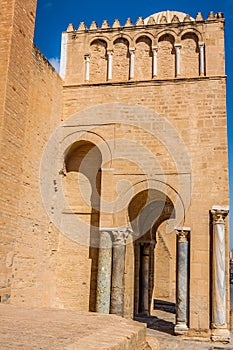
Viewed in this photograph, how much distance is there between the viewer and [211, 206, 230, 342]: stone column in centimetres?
937

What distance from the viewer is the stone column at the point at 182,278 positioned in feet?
32.0

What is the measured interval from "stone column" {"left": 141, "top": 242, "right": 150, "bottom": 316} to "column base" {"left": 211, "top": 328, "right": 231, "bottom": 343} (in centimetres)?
459

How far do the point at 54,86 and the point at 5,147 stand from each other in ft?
11.0

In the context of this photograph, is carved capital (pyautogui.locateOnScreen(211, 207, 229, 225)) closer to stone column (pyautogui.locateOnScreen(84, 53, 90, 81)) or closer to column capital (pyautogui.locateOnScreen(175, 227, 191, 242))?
column capital (pyautogui.locateOnScreen(175, 227, 191, 242))

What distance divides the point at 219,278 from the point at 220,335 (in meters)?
1.22

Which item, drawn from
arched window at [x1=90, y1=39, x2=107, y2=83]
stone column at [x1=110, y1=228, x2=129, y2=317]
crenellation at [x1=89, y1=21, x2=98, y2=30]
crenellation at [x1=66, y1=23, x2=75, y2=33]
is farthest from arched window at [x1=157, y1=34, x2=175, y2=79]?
stone column at [x1=110, y1=228, x2=129, y2=317]

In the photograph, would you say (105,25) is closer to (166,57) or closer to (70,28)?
(70,28)

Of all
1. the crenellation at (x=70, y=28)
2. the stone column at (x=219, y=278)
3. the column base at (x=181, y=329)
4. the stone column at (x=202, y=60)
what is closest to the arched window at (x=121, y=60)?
the crenellation at (x=70, y=28)

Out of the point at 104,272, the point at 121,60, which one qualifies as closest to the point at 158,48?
the point at 121,60

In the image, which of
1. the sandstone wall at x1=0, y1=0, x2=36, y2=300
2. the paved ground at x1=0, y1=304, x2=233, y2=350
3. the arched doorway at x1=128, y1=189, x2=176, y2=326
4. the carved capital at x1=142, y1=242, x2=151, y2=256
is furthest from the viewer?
the carved capital at x1=142, y1=242, x2=151, y2=256

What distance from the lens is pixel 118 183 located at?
10672 mm

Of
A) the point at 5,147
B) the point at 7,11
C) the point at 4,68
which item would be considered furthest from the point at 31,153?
Result: the point at 7,11

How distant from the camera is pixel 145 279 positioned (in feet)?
46.0

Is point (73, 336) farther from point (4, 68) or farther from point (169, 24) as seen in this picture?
point (169, 24)
